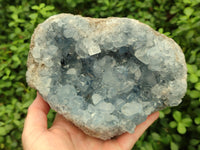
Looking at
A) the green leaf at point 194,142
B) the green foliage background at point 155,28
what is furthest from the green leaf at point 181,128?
the green leaf at point 194,142

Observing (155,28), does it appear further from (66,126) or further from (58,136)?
(58,136)

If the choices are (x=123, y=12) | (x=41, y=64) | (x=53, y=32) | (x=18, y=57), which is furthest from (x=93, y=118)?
(x=123, y=12)

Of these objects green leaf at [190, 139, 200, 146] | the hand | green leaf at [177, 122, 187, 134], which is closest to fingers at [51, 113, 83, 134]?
the hand

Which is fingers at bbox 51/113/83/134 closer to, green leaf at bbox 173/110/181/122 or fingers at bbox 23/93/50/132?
fingers at bbox 23/93/50/132

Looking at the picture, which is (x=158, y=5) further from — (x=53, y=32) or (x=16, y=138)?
(x=16, y=138)

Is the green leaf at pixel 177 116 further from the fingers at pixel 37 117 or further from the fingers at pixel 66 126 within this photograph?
the fingers at pixel 37 117

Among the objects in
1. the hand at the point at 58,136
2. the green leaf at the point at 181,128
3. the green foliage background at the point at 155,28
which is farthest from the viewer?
the green foliage background at the point at 155,28
